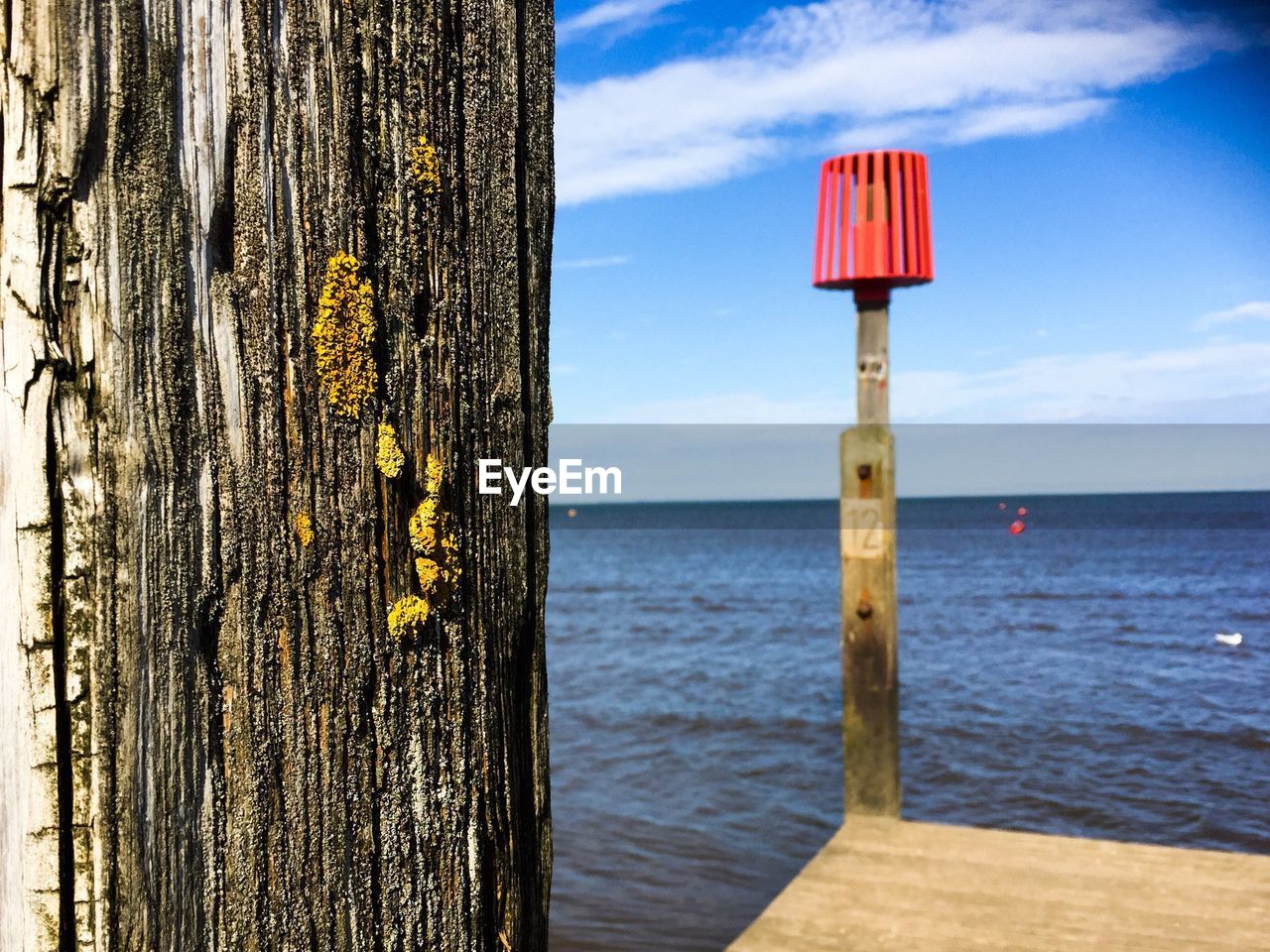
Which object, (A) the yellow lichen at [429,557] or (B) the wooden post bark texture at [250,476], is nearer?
(B) the wooden post bark texture at [250,476]

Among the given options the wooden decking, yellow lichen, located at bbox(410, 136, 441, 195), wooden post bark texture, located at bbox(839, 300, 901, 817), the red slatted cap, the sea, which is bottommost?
the sea

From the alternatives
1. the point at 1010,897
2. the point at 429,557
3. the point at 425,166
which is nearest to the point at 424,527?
the point at 429,557

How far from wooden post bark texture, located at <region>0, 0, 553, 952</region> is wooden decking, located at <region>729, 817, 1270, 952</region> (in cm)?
380

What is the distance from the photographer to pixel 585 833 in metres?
7.51

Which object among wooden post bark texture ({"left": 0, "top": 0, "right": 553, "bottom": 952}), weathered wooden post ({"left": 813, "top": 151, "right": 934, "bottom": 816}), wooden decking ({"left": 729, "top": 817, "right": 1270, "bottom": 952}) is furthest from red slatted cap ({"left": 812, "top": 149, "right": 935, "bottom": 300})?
wooden post bark texture ({"left": 0, "top": 0, "right": 553, "bottom": 952})

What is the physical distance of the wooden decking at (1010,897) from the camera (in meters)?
4.16

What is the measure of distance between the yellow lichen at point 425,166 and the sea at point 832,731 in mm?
5681

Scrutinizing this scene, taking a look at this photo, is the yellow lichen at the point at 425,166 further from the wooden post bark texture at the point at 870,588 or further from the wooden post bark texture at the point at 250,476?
the wooden post bark texture at the point at 870,588

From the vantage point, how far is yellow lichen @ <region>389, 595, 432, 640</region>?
653 millimetres

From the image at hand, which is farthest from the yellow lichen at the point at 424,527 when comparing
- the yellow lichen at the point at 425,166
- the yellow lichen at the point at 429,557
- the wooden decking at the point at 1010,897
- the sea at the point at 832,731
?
the sea at the point at 832,731

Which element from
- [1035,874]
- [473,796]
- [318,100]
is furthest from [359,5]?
[1035,874]

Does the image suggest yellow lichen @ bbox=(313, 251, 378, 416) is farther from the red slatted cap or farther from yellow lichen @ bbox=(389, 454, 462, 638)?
the red slatted cap

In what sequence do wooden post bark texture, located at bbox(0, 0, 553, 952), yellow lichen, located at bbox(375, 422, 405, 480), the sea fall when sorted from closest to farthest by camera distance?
wooden post bark texture, located at bbox(0, 0, 553, 952) < yellow lichen, located at bbox(375, 422, 405, 480) < the sea

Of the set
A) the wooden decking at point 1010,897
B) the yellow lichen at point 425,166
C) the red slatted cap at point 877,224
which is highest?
the red slatted cap at point 877,224
